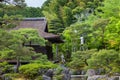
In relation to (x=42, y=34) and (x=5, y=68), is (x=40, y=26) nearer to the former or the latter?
(x=42, y=34)

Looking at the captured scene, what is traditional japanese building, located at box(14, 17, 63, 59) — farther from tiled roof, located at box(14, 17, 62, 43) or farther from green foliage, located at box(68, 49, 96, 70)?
green foliage, located at box(68, 49, 96, 70)

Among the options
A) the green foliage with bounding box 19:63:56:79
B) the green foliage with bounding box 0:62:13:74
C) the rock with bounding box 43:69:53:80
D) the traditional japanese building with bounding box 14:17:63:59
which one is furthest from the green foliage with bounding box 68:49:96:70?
the green foliage with bounding box 19:63:56:79

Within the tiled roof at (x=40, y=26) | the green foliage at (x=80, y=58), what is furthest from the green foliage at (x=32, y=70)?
the green foliage at (x=80, y=58)

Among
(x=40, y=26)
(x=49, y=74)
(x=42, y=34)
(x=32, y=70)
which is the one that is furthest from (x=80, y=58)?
(x=32, y=70)

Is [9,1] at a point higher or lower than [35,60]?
higher

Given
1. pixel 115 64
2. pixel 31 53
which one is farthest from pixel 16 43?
pixel 115 64

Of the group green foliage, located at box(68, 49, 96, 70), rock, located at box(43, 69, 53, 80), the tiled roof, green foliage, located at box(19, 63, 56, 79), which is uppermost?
the tiled roof

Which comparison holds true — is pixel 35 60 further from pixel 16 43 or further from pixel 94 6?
pixel 94 6

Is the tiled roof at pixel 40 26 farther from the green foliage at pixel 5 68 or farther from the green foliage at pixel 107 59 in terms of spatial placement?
the green foliage at pixel 5 68

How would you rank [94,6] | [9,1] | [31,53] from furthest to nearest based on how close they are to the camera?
[94,6], [31,53], [9,1]

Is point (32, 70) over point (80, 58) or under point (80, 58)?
over

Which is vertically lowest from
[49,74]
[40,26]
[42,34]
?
[49,74]

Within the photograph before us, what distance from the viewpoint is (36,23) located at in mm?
21578

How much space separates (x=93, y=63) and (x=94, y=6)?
14.6 meters
